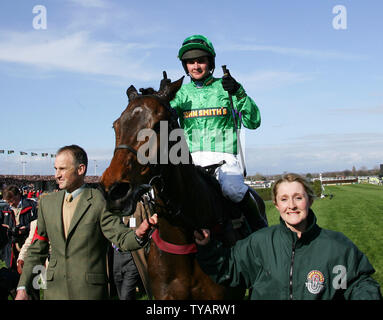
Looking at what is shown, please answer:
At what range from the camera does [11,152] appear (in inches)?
1759

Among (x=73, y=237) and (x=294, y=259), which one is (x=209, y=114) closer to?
(x=73, y=237)

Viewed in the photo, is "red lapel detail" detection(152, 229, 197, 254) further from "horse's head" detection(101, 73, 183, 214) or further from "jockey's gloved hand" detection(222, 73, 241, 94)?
"jockey's gloved hand" detection(222, 73, 241, 94)

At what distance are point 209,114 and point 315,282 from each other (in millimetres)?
2059

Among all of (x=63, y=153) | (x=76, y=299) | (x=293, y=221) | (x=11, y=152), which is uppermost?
(x=11, y=152)

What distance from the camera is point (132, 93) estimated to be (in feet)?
10.8

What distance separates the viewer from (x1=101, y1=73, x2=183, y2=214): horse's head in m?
2.66

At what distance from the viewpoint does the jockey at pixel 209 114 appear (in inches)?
161

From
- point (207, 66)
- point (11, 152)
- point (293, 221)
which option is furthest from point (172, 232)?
point (11, 152)

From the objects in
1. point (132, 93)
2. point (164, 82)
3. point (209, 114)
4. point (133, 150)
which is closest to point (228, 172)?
point (209, 114)

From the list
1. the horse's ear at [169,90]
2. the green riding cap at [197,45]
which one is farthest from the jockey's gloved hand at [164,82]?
the green riding cap at [197,45]

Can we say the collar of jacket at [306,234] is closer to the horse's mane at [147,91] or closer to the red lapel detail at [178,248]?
the red lapel detail at [178,248]

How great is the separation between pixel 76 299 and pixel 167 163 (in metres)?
1.28

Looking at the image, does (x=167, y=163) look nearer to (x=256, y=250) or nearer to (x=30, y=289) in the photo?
(x=256, y=250)

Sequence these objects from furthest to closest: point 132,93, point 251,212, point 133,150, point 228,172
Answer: point 251,212, point 228,172, point 132,93, point 133,150
